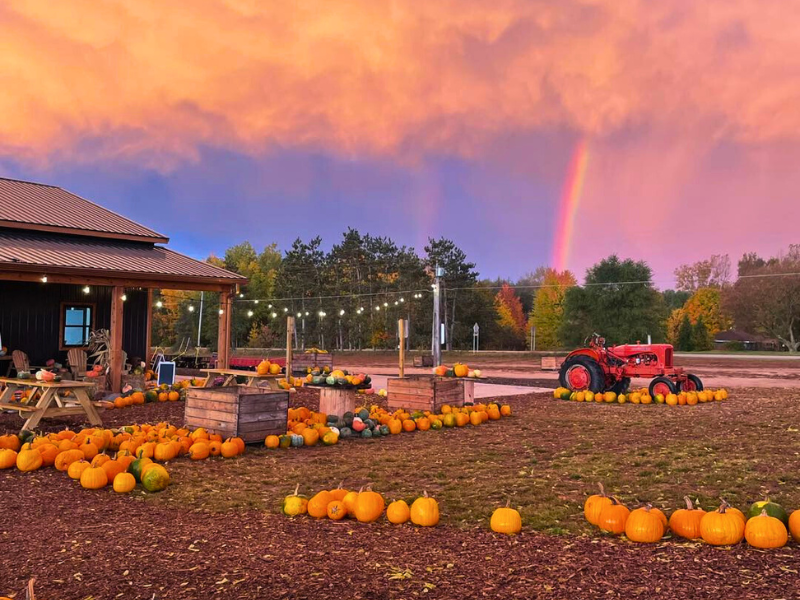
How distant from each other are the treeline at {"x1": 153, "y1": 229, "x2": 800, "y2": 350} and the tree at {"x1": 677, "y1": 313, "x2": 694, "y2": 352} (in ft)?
0.30

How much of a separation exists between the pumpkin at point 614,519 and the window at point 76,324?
1716 cm

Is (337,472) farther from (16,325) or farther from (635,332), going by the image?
(635,332)

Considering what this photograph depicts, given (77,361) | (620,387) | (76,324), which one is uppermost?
(76,324)

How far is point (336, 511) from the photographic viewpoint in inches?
188

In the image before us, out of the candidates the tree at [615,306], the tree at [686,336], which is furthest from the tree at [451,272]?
the tree at [686,336]

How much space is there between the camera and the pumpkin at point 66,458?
21.7 ft

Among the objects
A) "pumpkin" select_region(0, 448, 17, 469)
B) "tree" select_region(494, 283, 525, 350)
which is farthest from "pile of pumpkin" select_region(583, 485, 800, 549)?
"tree" select_region(494, 283, 525, 350)

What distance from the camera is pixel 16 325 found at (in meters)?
16.6

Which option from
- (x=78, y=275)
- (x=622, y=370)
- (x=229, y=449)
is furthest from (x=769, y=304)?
(x=229, y=449)

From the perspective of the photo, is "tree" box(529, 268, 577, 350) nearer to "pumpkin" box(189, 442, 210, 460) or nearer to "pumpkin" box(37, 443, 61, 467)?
"pumpkin" box(189, 442, 210, 460)

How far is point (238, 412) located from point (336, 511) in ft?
11.5

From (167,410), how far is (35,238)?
281 inches

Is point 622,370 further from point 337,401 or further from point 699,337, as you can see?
point 699,337

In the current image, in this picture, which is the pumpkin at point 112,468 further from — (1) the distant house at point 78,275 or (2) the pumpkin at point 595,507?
(1) the distant house at point 78,275
